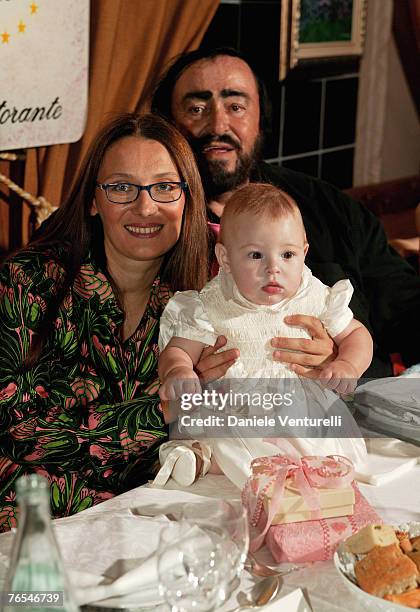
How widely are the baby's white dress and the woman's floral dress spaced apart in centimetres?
12

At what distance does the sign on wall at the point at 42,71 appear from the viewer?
2246 mm

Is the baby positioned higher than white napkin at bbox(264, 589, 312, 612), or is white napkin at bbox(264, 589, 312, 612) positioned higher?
the baby

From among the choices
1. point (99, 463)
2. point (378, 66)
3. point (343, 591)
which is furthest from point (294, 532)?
point (378, 66)

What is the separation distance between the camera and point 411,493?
130 centimetres

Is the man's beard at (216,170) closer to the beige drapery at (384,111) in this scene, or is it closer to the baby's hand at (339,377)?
the baby's hand at (339,377)

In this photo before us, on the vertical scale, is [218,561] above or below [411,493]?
above

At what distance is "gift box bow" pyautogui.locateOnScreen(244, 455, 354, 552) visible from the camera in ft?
3.68

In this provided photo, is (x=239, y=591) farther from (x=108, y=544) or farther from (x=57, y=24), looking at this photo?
(x=57, y=24)

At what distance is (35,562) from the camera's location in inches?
31.5

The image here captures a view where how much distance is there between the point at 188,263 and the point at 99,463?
0.41 metres

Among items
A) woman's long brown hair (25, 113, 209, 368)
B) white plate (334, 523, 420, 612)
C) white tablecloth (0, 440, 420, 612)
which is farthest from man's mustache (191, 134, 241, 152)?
white plate (334, 523, 420, 612)

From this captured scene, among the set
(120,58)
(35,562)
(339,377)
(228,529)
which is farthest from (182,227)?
(120,58)

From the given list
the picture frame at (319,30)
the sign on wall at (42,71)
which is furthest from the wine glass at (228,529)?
the picture frame at (319,30)

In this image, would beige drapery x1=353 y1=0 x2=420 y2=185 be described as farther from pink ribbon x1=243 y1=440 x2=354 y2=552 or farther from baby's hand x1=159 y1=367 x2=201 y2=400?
pink ribbon x1=243 y1=440 x2=354 y2=552
